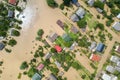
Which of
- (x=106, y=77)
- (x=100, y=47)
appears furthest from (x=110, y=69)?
(x=100, y=47)

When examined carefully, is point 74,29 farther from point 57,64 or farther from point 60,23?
point 57,64

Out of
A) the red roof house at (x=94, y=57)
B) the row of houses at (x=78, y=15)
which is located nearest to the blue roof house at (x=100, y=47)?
the red roof house at (x=94, y=57)

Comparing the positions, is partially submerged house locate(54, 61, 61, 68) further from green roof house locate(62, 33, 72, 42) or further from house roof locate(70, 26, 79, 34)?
house roof locate(70, 26, 79, 34)

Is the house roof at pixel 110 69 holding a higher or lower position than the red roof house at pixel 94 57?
lower

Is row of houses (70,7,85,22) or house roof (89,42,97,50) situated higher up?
row of houses (70,7,85,22)

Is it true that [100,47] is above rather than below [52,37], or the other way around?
above

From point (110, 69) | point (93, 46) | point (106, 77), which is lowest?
point (106, 77)

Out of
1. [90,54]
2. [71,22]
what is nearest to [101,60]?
[90,54]

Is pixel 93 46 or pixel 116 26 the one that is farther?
pixel 116 26

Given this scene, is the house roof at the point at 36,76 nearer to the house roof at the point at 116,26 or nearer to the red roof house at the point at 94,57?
the red roof house at the point at 94,57

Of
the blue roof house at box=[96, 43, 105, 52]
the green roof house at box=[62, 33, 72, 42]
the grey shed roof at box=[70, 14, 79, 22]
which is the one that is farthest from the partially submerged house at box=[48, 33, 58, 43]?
the blue roof house at box=[96, 43, 105, 52]

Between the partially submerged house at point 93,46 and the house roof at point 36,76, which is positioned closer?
the house roof at point 36,76

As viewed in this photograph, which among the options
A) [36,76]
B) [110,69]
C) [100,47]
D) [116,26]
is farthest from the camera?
[116,26]

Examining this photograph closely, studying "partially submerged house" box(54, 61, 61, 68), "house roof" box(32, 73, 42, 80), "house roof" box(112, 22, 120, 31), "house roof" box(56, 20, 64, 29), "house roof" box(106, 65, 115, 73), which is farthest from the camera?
"house roof" box(112, 22, 120, 31)
